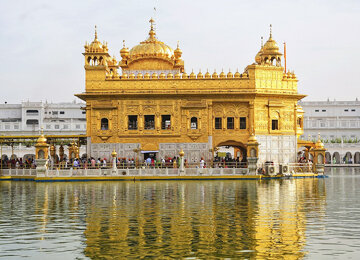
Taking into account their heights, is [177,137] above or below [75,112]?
below

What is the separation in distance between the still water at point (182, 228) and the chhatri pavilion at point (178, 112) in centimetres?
1878

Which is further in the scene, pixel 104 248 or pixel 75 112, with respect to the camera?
pixel 75 112

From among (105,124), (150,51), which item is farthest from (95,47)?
(105,124)

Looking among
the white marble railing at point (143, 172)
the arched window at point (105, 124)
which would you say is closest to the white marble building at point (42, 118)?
the arched window at point (105, 124)

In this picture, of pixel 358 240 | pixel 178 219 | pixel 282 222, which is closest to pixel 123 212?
pixel 178 219

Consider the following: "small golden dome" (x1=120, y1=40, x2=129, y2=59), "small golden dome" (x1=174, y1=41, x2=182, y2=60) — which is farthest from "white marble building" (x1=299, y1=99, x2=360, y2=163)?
"small golden dome" (x1=120, y1=40, x2=129, y2=59)

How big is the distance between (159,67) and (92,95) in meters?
6.59

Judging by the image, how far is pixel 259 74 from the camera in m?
39.9

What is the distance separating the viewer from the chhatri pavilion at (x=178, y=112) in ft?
129

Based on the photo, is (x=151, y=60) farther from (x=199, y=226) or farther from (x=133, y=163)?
(x=199, y=226)

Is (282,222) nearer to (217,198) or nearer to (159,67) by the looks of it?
(217,198)

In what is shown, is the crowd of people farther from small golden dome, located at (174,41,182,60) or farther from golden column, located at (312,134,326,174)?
small golden dome, located at (174,41,182,60)

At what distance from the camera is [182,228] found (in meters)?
12.9

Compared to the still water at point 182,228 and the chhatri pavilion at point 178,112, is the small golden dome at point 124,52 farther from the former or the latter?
the still water at point 182,228
